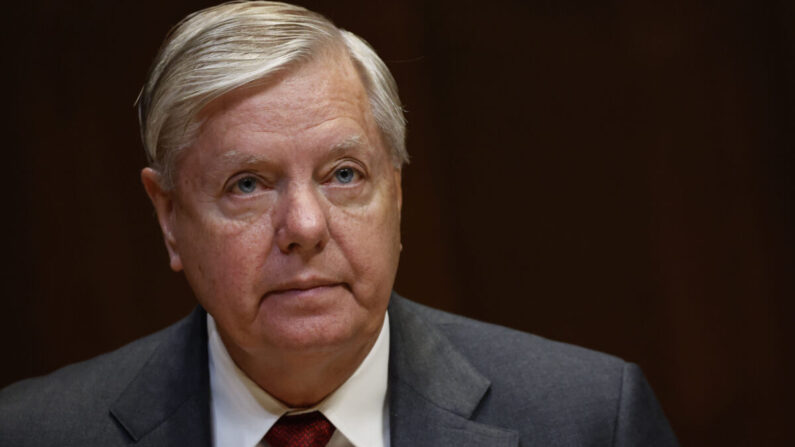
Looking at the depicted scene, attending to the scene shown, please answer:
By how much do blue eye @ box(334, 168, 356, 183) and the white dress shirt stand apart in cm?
38

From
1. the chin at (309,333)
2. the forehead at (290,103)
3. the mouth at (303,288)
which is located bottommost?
the chin at (309,333)

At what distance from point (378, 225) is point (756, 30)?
3.88ft

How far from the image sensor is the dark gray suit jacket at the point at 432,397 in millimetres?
2357

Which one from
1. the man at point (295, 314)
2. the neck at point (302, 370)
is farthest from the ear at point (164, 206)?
the neck at point (302, 370)

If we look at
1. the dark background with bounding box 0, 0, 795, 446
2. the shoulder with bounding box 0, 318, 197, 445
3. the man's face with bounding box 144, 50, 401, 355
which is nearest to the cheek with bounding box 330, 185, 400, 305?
A: the man's face with bounding box 144, 50, 401, 355

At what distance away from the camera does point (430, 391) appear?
2402mm

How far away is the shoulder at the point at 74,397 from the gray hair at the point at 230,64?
471 mm

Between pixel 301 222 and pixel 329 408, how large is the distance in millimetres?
437

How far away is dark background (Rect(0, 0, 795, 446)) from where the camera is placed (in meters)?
2.89

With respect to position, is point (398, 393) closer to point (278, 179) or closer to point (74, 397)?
point (278, 179)

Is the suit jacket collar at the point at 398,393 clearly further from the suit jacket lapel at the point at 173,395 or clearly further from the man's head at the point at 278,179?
the man's head at the point at 278,179

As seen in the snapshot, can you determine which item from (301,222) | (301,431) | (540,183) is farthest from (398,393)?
(540,183)

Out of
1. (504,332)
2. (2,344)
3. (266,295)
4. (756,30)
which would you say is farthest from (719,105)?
(2,344)

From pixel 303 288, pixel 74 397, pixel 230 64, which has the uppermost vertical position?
pixel 230 64
